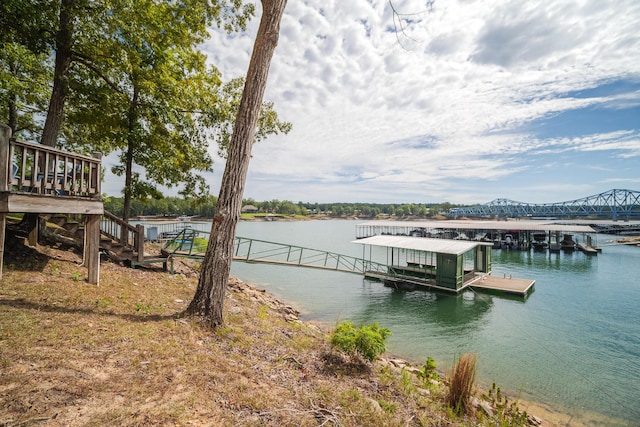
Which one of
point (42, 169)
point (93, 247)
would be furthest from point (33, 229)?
point (42, 169)

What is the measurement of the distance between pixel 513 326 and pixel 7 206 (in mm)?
17554

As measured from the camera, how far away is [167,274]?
9.85m

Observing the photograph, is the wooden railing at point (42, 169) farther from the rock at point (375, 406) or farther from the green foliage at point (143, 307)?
the rock at point (375, 406)

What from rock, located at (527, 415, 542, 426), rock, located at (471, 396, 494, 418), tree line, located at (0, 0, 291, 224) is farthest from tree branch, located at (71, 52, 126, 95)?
rock, located at (527, 415, 542, 426)

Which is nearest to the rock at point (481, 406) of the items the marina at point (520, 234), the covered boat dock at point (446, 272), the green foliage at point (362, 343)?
the green foliage at point (362, 343)

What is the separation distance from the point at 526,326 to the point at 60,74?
1974 centimetres

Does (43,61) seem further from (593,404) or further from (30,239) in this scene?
(593,404)

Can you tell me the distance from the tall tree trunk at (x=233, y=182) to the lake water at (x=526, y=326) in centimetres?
322

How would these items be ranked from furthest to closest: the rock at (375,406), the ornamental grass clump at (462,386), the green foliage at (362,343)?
the green foliage at (362,343) < the ornamental grass clump at (462,386) < the rock at (375,406)

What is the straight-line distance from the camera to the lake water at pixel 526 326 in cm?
881

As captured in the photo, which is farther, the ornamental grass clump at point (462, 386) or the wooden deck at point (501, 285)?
the wooden deck at point (501, 285)

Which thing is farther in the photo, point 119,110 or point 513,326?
point 513,326

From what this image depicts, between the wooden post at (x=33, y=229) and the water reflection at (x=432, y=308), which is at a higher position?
the wooden post at (x=33, y=229)

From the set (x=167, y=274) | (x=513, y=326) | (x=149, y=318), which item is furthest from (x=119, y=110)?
(x=513, y=326)
